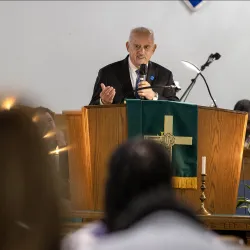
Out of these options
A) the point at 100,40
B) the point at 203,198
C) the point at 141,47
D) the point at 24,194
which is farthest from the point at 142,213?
the point at 100,40

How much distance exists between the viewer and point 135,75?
17.5 feet

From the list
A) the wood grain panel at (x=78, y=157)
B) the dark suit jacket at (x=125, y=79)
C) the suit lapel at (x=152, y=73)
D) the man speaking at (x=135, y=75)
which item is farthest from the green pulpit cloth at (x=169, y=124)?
the suit lapel at (x=152, y=73)

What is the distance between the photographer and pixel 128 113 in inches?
172

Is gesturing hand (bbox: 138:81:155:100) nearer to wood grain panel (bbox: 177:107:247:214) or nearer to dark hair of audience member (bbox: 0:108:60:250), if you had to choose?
wood grain panel (bbox: 177:107:247:214)

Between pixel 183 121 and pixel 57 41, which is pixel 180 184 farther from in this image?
pixel 57 41

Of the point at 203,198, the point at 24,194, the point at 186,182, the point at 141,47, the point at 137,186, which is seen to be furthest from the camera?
the point at 141,47

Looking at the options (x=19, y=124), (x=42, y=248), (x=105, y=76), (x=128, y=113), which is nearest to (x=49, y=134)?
(x=19, y=124)

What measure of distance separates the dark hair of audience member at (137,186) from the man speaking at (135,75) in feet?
10.2

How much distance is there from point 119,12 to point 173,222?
6371mm

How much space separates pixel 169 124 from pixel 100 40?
11.4 ft

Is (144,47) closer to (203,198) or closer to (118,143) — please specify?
(118,143)

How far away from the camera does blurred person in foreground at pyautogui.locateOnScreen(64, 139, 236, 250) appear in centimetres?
146

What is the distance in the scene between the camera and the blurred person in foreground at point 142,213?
1461 mm

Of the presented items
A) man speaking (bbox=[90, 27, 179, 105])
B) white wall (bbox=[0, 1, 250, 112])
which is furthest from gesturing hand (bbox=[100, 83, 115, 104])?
white wall (bbox=[0, 1, 250, 112])
